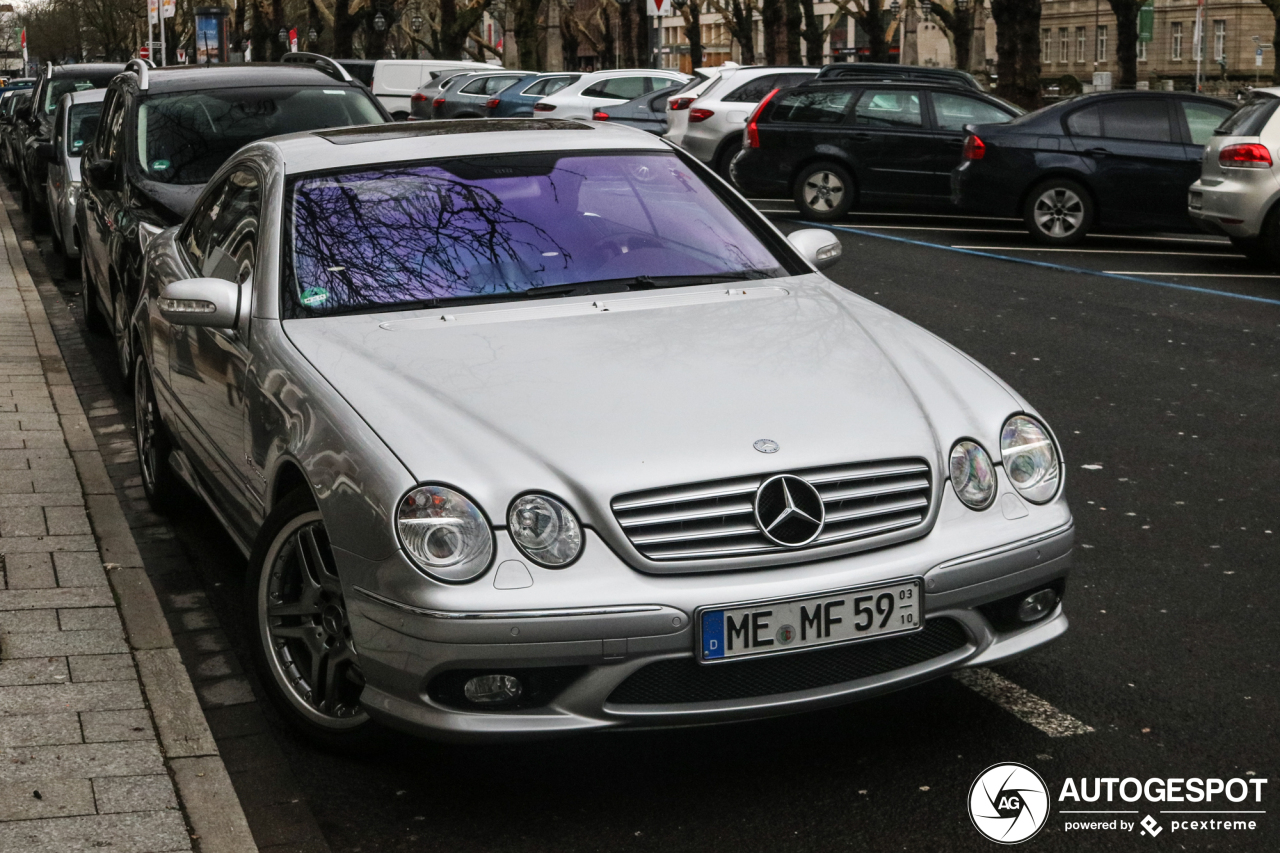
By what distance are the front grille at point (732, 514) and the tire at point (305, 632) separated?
80 centimetres

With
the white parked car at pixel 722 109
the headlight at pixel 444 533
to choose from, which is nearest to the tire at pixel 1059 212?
the white parked car at pixel 722 109

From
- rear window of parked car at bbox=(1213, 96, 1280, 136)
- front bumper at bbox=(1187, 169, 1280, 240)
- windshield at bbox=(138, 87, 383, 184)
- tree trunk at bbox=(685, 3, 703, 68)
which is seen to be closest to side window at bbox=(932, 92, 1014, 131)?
rear window of parked car at bbox=(1213, 96, 1280, 136)

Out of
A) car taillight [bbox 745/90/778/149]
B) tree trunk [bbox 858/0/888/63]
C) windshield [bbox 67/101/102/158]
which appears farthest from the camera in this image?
tree trunk [bbox 858/0/888/63]

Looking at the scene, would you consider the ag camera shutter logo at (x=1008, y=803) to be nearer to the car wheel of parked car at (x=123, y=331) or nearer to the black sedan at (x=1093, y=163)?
the car wheel of parked car at (x=123, y=331)

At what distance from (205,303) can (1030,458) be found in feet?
7.86

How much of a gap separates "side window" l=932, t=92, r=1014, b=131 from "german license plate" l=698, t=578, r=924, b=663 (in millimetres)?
15010

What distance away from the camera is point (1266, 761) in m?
4.10

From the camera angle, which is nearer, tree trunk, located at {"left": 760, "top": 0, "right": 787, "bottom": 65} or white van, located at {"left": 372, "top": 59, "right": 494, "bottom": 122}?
white van, located at {"left": 372, "top": 59, "right": 494, "bottom": 122}

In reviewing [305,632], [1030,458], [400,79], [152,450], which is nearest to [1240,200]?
[152,450]

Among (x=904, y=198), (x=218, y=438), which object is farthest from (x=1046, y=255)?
(x=218, y=438)

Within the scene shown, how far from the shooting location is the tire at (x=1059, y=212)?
53.7 ft

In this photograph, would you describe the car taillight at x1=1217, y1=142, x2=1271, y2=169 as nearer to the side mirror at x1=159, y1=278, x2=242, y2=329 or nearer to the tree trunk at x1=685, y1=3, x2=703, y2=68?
the side mirror at x1=159, y1=278, x2=242, y2=329

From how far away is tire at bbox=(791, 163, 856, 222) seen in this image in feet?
61.7

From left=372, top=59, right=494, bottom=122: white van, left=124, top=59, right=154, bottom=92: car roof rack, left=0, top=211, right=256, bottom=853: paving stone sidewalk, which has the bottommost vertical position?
left=0, top=211, right=256, bottom=853: paving stone sidewalk
